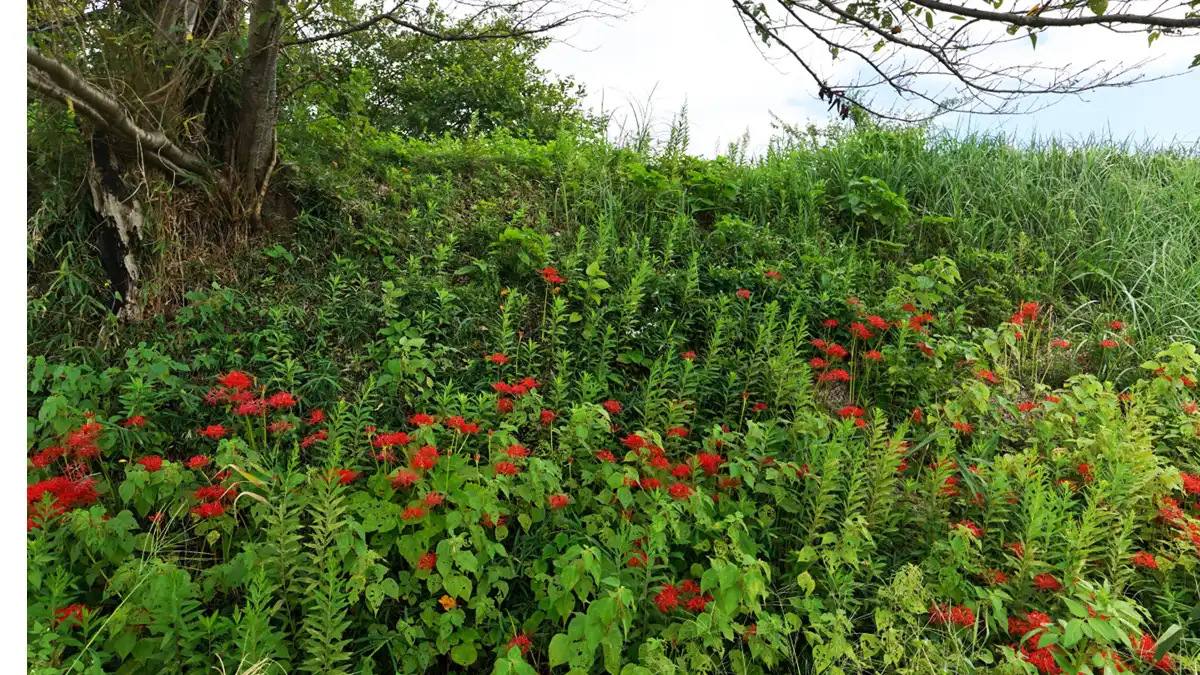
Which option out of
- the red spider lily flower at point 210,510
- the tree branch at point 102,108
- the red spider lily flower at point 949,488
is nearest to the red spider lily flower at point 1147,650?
the red spider lily flower at point 949,488

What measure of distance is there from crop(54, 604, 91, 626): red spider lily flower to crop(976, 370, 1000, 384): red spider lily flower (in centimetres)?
427

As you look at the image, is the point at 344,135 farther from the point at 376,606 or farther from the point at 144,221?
the point at 376,606

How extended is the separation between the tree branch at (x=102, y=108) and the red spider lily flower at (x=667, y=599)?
3.31 metres

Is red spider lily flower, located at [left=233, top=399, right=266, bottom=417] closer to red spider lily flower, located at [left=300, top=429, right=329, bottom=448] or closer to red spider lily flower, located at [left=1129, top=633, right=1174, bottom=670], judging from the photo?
red spider lily flower, located at [left=300, top=429, right=329, bottom=448]

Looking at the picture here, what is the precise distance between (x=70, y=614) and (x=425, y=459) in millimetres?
1124

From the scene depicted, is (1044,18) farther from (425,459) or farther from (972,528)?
(425,459)

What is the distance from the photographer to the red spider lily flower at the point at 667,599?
2.34 m

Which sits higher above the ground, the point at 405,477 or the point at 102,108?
the point at 102,108

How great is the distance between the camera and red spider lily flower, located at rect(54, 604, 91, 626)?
210 centimetres

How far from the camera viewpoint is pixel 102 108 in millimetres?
3695

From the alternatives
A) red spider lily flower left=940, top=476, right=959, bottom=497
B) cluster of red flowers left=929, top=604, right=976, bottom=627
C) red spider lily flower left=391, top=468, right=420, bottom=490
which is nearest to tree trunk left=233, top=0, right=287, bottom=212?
red spider lily flower left=391, top=468, right=420, bottom=490

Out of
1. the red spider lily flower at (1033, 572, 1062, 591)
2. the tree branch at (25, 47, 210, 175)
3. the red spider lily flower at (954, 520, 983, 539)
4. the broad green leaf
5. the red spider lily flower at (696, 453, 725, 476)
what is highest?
the tree branch at (25, 47, 210, 175)

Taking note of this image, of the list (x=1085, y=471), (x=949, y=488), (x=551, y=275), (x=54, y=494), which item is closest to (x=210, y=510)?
(x=54, y=494)
